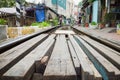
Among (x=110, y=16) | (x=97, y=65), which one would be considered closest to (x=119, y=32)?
(x=110, y=16)

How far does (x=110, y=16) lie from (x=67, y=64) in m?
14.6

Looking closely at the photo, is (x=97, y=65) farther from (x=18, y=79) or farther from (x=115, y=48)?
(x=115, y=48)

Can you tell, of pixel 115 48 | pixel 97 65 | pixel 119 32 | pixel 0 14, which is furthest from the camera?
pixel 0 14

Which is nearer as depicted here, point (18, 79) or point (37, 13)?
point (18, 79)

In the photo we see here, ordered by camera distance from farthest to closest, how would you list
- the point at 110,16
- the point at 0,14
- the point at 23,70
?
1. the point at 110,16
2. the point at 0,14
3. the point at 23,70

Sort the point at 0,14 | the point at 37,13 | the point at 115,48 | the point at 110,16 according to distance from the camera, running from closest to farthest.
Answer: the point at 115,48 < the point at 0,14 < the point at 110,16 < the point at 37,13

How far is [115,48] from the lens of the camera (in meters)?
3.24

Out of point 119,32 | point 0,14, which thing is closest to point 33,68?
point 119,32

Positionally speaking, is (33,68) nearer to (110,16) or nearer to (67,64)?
(67,64)

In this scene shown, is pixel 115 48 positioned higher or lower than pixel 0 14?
lower

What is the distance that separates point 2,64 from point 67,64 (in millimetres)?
633

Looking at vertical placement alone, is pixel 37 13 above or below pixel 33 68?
above

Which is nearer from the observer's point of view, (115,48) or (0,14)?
(115,48)

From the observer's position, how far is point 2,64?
194cm
